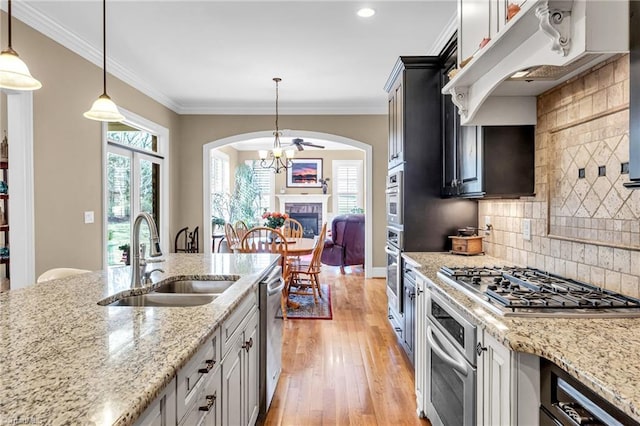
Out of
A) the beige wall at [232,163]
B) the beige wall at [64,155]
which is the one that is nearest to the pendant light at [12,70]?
the beige wall at [64,155]

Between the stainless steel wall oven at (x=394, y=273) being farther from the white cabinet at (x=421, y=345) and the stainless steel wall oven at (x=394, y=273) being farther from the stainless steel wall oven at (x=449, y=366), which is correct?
the stainless steel wall oven at (x=449, y=366)

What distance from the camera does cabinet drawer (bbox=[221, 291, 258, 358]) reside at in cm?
146

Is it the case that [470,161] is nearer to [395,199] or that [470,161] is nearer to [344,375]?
[395,199]

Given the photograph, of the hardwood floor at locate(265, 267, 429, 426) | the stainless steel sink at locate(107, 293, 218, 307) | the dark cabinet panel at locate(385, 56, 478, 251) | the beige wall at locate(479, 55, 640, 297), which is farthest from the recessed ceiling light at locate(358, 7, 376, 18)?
the hardwood floor at locate(265, 267, 429, 426)

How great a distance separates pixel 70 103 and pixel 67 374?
351 centimetres

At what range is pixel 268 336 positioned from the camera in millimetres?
2223

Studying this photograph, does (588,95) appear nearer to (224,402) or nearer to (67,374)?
(224,402)

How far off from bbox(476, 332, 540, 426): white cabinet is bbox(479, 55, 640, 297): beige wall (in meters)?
0.65

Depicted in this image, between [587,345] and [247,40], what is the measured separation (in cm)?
359

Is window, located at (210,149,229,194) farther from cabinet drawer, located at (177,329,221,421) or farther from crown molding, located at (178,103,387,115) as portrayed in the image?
cabinet drawer, located at (177,329,221,421)

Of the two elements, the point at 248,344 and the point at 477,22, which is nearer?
the point at 248,344

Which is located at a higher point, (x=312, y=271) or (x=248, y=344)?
(x=248, y=344)

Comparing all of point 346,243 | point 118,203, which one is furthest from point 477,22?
point 346,243

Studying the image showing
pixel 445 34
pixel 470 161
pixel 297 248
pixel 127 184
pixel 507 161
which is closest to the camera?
pixel 507 161
